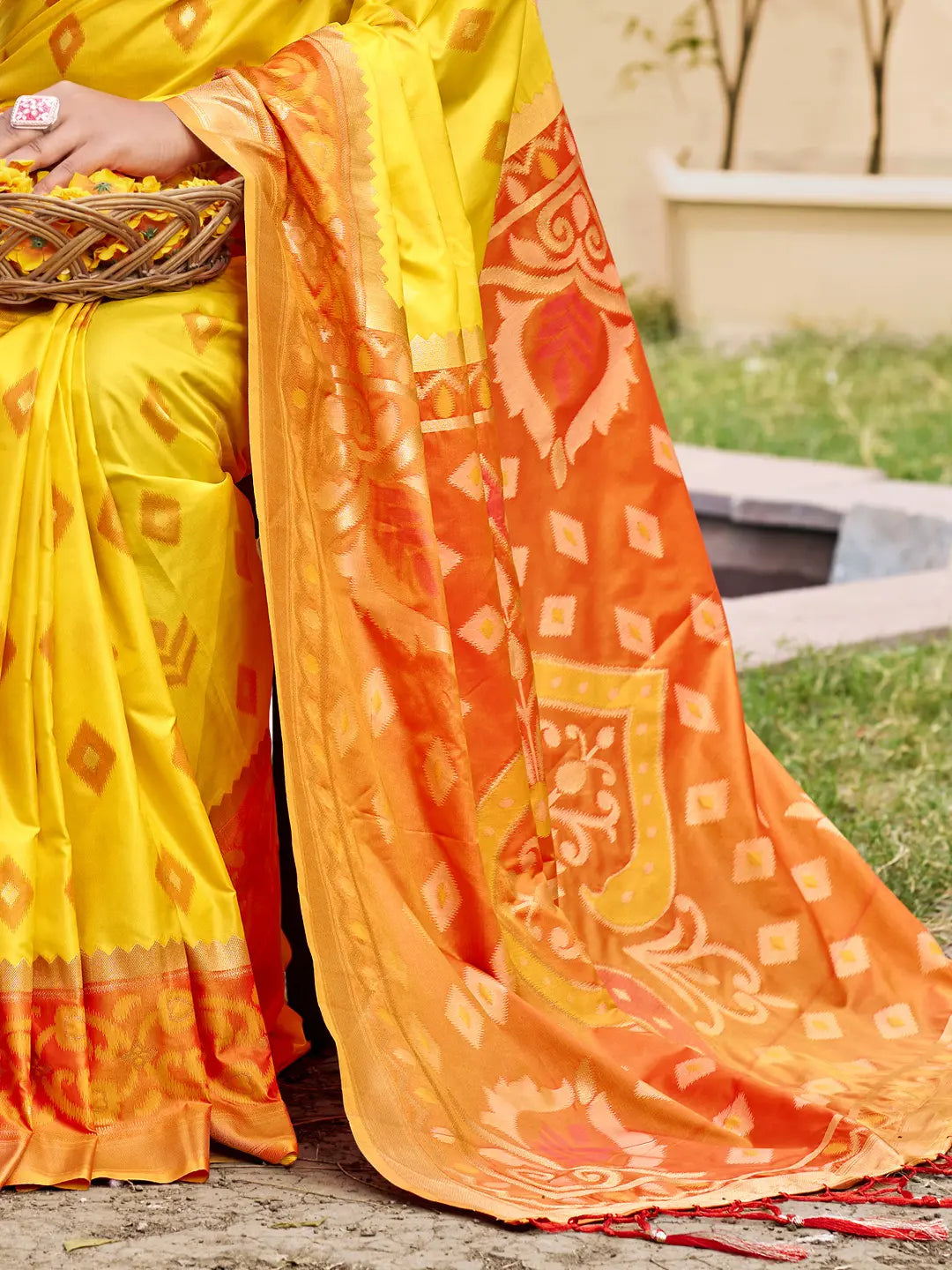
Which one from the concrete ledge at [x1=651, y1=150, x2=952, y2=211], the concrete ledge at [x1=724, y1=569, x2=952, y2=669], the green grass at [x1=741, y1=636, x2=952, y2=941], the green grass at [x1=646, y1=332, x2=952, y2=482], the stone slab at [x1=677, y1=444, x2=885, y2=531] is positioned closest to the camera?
the green grass at [x1=741, y1=636, x2=952, y2=941]

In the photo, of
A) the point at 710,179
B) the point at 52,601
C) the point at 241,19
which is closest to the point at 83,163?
the point at 241,19

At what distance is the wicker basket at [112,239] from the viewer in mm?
1646

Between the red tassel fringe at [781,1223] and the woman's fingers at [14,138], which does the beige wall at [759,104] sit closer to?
the woman's fingers at [14,138]

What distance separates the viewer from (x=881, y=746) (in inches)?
121

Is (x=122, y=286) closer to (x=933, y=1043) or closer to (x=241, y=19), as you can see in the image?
(x=241, y=19)

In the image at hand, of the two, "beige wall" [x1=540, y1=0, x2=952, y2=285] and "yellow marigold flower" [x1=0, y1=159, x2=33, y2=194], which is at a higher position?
"beige wall" [x1=540, y1=0, x2=952, y2=285]

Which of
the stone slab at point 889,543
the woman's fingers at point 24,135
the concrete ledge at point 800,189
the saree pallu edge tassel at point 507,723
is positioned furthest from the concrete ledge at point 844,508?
the woman's fingers at point 24,135

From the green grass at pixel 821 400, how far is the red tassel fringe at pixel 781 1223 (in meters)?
3.41

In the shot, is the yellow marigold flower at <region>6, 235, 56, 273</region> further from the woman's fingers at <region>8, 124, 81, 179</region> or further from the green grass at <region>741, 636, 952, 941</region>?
the green grass at <region>741, 636, 952, 941</region>

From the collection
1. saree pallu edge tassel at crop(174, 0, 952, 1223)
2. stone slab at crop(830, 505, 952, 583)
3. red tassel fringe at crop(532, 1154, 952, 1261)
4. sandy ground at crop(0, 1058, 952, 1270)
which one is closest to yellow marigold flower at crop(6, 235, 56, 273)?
saree pallu edge tassel at crop(174, 0, 952, 1223)

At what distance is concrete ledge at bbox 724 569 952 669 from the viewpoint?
3.48 metres

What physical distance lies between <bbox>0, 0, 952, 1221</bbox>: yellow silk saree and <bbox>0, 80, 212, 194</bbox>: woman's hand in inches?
1.3

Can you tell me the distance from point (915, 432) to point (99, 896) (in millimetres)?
4054

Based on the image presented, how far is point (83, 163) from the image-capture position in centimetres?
171
